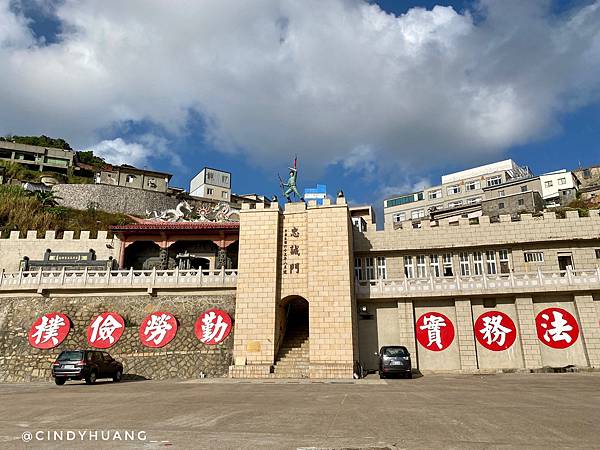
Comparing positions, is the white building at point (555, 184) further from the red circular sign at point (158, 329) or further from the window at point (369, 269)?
the red circular sign at point (158, 329)

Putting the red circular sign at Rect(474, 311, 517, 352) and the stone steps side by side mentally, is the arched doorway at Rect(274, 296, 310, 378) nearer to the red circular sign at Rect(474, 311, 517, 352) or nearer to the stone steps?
the stone steps

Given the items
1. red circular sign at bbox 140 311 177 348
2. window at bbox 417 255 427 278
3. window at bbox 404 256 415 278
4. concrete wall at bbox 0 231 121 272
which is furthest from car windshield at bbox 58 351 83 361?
window at bbox 417 255 427 278

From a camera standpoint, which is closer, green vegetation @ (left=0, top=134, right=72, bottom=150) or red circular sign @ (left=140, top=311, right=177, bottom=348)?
red circular sign @ (left=140, top=311, right=177, bottom=348)

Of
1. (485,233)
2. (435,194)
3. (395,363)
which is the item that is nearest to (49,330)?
(395,363)

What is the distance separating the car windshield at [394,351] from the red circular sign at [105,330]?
51.1 feet

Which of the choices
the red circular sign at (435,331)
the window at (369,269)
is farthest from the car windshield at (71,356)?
the red circular sign at (435,331)

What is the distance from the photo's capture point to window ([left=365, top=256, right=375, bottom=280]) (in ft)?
89.5

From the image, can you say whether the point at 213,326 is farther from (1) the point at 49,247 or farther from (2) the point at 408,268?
(1) the point at 49,247

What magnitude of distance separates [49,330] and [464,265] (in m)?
26.1

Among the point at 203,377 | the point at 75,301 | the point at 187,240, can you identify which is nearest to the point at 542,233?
the point at 203,377

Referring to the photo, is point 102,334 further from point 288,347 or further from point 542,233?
point 542,233

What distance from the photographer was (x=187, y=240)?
107 ft

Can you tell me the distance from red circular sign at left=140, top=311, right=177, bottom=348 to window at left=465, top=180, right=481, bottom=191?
51.9m

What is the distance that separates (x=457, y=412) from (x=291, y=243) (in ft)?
52.9
